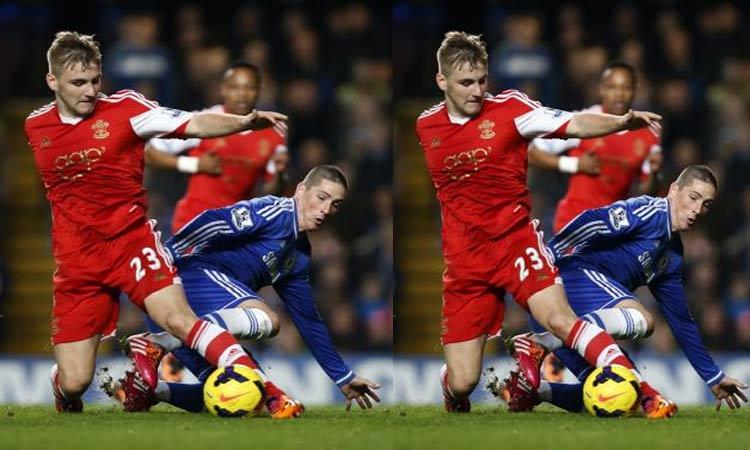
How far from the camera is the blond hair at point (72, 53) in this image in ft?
23.6

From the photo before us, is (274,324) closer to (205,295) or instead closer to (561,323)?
(205,295)

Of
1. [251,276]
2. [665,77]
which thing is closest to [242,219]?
[251,276]

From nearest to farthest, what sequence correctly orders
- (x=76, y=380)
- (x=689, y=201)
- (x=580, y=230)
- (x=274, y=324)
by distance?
1. (x=76, y=380)
2. (x=274, y=324)
3. (x=689, y=201)
4. (x=580, y=230)

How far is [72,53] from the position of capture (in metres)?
7.21

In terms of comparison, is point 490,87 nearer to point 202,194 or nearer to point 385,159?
point 385,159

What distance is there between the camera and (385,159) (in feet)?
43.8

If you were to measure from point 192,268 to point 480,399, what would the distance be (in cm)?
294

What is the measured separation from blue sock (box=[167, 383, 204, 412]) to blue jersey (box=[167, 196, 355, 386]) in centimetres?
60

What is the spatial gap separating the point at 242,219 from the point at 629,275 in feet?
7.67

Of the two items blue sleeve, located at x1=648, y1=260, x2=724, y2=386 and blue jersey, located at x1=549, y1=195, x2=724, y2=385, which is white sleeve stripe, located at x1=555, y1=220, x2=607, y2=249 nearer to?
blue jersey, located at x1=549, y1=195, x2=724, y2=385

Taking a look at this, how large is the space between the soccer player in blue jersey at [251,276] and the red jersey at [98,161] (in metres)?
0.75

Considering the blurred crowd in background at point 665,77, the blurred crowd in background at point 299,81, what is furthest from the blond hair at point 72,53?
the blurred crowd in background at point 665,77

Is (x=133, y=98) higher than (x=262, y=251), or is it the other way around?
(x=133, y=98)

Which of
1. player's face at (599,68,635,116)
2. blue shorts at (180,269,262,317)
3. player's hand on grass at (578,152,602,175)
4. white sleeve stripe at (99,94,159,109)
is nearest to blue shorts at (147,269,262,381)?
blue shorts at (180,269,262,317)
